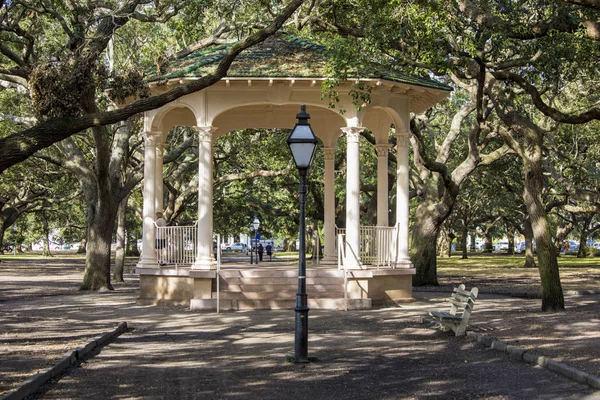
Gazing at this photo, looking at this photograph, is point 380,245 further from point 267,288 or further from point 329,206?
point 329,206

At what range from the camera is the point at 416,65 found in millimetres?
17750

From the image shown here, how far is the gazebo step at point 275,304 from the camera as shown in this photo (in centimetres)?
1984

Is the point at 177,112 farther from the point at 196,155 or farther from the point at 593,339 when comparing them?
the point at 593,339

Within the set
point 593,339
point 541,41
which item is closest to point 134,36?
point 541,41

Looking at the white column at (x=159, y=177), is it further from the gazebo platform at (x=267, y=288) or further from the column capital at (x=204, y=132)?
the column capital at (x=204, y=132)

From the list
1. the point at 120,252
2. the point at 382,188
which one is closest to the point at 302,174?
the point at 382,188

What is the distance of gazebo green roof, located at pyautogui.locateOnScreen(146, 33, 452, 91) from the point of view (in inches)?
790

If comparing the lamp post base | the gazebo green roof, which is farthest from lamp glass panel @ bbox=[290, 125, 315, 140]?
the gazebo green roof

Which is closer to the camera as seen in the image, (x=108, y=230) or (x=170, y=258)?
(x=170, y=258)

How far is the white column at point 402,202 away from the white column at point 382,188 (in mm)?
1053

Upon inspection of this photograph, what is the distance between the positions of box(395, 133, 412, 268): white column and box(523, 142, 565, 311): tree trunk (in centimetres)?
397

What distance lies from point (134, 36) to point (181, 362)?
20607mm

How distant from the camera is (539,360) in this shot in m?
11.0

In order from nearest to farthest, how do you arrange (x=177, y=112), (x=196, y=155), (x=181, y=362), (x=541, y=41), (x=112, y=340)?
(x=181, y=362) < (x=112, y=340) < (x=541, y=41) < (x=177, y=112) < (x=196, y=155)
